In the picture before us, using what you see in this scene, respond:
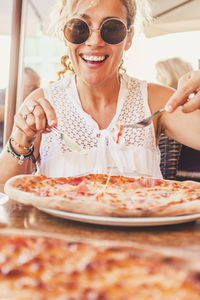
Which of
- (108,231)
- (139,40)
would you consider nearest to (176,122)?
(108,231)

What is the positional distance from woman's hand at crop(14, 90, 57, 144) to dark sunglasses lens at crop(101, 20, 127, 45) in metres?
0.43

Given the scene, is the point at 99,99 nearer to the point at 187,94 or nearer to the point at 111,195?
the point at 187,94

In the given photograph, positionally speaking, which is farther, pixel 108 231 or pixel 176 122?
pixel 176 122

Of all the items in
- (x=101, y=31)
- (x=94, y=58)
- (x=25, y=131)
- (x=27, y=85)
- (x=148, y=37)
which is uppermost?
(x=148, y=37)

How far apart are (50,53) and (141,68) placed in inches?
44.1

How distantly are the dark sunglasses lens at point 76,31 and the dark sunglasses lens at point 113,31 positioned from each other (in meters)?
0.07

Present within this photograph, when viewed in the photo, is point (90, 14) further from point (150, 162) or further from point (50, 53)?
point (50, 53)

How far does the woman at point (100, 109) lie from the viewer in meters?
1.40

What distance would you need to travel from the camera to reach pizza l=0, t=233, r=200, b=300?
0.34 metres

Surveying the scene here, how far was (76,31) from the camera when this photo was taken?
4.54 feet

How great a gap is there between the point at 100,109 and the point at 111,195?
829 millimetres

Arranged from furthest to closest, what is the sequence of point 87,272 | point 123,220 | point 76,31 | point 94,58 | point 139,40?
point 139,40 < point 94,58 < point 76,31 < point 123,220 < point 87,272

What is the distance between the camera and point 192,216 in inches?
26.8

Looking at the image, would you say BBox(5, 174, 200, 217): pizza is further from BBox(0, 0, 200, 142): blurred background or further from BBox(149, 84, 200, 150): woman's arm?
BBox(0, 0, 200, 142): blurred background
